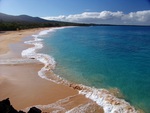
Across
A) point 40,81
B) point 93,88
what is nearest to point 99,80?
point 93,88

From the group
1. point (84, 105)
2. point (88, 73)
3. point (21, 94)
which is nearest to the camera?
point (84, 105)

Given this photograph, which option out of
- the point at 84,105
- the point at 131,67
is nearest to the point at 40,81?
the point at 84,105

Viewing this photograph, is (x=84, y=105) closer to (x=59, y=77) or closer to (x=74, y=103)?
(x=74, y=103)

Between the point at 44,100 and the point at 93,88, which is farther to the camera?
the point at 93,88

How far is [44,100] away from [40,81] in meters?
3.02

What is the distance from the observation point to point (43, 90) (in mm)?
10812

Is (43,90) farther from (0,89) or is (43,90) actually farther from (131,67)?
(131,67)

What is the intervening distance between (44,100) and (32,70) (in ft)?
19.2

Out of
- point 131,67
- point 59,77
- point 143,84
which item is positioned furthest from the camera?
point 131,67

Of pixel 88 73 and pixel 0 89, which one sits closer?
pixel 0 89

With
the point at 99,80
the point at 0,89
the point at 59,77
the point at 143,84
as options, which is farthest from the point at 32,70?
the point at 143,84

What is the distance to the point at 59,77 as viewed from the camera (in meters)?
13.3

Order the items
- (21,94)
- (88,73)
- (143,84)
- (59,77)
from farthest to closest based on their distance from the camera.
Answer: (88,73) < (59,77) < (143,84) < (21,94)

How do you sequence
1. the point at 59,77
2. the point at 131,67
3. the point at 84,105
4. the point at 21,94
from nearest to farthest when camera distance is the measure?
the point at 84,105, the point at 21,94, the point at 59,77, the point at 131,67
